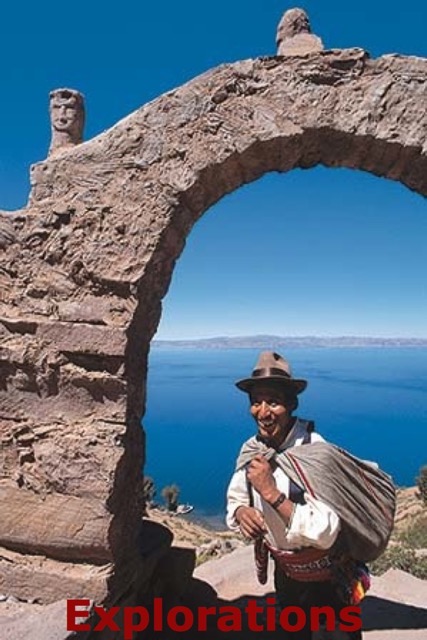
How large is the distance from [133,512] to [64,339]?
134cm

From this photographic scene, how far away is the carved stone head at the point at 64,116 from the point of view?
3777 millimetres

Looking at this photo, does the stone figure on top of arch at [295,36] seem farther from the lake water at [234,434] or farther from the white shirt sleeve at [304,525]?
the lake water at [234,434]

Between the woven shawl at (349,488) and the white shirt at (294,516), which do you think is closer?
the white shirt at (294,516)

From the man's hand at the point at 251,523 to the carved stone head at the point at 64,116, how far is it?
2858 millimetres

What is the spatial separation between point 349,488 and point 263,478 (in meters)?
0.45

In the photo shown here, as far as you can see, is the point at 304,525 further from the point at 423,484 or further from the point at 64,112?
the point at 423,484

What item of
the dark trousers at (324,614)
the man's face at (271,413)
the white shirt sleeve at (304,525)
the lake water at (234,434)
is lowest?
the lake water at (234,434)

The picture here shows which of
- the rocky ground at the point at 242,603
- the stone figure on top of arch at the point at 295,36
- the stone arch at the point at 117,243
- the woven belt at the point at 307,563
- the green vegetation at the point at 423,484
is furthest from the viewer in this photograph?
the green vegetation at the point at 423,484

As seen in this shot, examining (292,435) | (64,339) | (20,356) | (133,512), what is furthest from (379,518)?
(20,356)

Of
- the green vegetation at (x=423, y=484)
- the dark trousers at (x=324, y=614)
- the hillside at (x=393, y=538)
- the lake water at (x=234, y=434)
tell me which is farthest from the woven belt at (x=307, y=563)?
the lake water at (x=234, y=434)

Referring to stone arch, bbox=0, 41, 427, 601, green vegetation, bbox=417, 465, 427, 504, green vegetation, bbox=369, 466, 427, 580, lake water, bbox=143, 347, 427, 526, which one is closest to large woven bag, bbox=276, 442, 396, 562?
stone arch, bbox=0, 41, 427, 601

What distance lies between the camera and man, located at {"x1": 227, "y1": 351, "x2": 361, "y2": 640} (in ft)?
8.27

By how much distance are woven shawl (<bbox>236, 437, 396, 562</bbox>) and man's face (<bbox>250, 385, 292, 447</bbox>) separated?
0.09 metres

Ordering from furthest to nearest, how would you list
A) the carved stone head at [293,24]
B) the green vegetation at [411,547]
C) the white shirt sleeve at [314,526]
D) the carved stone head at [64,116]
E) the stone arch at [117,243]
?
the green vegetation at [411,547]
the carved stone head at [64,116]
the carved stone head at [293,24]
the stone arch at [117,243]
the white shirt sleeve at [314,526]
